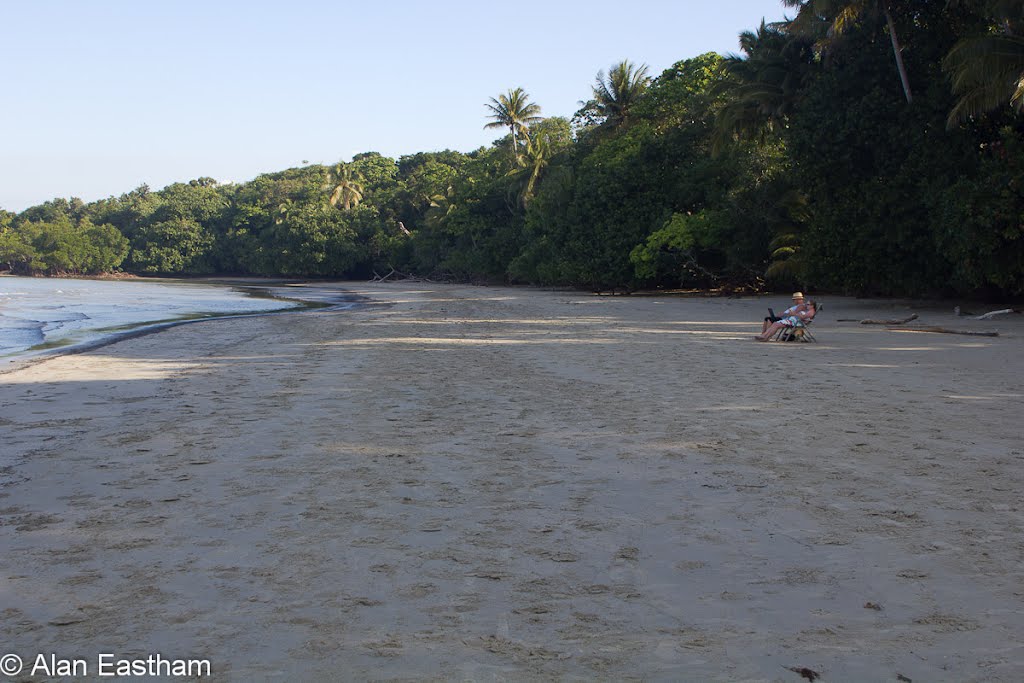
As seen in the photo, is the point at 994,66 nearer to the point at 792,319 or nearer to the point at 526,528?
the point at 792,319

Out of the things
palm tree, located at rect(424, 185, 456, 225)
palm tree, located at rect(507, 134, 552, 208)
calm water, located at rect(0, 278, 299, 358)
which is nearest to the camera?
calm water, located at rect(0, 278, 299, 358)

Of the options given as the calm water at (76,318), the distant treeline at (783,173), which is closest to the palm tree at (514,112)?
the distant treeline at (783,173)

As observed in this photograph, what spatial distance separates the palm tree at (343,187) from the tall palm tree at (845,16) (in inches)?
2361

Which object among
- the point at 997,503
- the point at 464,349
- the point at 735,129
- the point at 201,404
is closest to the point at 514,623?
the point at 997,503

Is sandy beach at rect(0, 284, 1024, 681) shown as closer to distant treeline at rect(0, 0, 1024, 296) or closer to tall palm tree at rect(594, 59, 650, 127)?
distant treeline at rect(0, 0, 1024, 296)

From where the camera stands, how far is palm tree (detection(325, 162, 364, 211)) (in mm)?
76938

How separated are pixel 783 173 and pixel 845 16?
7.36 metres

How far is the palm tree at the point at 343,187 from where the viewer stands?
76.9m

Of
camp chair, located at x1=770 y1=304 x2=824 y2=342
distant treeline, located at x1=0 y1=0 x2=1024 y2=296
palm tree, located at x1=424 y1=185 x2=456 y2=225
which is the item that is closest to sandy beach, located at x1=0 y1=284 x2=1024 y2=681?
camp chair, located at x1=770 y1=304 x2=824 y2=342

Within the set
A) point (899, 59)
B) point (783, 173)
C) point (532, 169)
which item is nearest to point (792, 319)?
point (899, 59)

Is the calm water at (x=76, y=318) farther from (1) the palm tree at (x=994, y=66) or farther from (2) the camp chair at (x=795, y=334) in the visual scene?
(1) the palm tree at (x=994, y=66)

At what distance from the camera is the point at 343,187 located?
7725 centimetres

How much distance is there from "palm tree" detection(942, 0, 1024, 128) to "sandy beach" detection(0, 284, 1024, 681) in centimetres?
868

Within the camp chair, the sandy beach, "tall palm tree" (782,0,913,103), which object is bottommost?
the sandy beach
